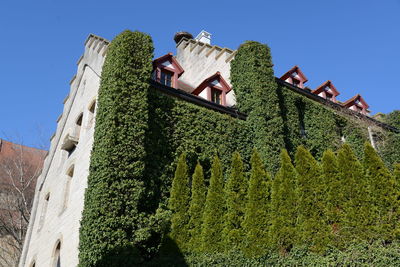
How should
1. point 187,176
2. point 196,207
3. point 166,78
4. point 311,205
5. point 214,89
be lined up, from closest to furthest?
1. point 311,205
2. point 196,207
3. point 187,176
4. point 166,78
5. point 214,89

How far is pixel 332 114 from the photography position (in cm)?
2188

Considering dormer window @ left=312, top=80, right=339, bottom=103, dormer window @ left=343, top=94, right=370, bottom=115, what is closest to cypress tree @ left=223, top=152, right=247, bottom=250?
dormer window @ left=312, top=80, right=339, bottom=103

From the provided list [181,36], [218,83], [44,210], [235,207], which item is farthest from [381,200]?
[181,36]

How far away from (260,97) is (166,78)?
4.26 meters

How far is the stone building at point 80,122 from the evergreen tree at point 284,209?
6.14 m

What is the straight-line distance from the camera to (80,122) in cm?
1938

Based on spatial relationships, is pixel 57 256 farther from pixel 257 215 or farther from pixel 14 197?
pixel 14 197

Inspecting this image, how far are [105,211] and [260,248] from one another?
4590 millimetres

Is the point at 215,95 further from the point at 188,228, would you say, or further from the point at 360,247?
the point at 360,247

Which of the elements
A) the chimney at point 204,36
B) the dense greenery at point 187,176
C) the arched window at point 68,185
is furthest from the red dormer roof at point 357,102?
the arched window at point 68,185

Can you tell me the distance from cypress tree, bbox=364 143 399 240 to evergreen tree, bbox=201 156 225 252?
4.34 metres

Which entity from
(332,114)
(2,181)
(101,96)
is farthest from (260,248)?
(2,181)

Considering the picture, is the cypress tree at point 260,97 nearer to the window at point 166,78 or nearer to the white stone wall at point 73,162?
the white stone wall at point 73,162

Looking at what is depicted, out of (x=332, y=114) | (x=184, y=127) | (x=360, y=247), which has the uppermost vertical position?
(x=332, y=114)
